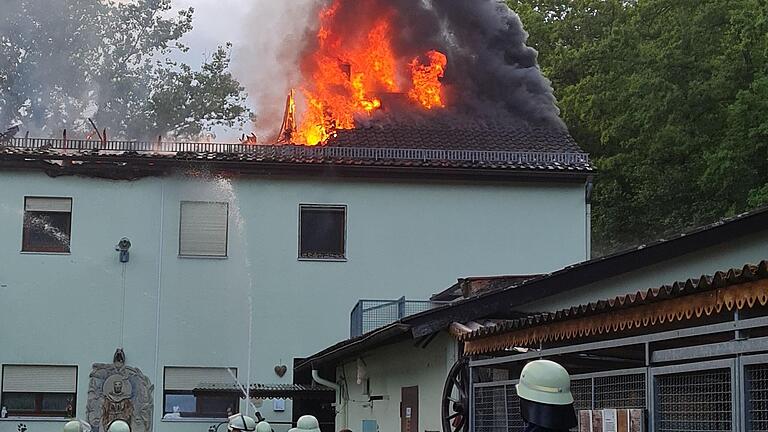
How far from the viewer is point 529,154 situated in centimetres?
2878

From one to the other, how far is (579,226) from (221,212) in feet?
24.7

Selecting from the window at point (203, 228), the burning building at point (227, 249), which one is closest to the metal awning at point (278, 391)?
the burning building at point (227, 249)

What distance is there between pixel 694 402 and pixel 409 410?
30.7ft

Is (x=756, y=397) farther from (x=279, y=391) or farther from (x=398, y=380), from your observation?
(x=279, y=391)

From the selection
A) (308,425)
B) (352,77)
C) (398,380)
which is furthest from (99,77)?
(308,425)

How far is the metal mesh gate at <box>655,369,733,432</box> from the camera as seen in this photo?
24.3 feet

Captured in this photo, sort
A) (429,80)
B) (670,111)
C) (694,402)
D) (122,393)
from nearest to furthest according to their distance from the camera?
(694,402) < (122,393) < (429,80) < (670,111)

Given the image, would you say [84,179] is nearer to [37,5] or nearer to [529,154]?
[529,154]

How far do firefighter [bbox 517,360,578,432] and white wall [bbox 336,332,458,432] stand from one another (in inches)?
352

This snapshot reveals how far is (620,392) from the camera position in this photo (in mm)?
8898

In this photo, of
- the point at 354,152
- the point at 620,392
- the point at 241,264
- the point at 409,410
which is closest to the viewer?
the point at 620,392

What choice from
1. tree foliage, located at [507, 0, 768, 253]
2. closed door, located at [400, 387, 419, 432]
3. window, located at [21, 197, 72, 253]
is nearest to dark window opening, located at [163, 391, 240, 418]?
window, located at [21, 197, 72, 253]

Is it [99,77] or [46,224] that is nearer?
[46,224]

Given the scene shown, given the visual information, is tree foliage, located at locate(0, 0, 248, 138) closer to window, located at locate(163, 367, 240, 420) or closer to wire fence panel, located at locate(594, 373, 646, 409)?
window, located at locate(163, 367, 240, 420)
